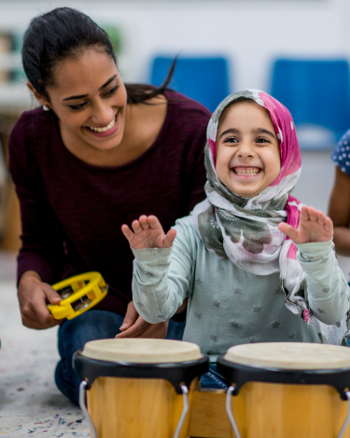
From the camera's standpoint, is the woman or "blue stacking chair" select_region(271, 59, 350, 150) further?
"blue stacking chair" select_region(271, 59, 350, 150)

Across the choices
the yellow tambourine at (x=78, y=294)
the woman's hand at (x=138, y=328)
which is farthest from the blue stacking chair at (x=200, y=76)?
the woman's hand at (x=138, y=328)

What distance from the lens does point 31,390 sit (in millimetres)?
1505

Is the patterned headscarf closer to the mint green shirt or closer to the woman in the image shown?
the mint green shirt

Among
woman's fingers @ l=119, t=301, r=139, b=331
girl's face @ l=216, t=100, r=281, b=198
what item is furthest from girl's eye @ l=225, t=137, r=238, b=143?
woman's fingers @ l=119, t=301, r=139, b=331

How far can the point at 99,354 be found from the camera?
2.88 ft

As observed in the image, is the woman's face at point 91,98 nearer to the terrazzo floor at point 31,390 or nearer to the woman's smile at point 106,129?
the woman's smile at point 106,129

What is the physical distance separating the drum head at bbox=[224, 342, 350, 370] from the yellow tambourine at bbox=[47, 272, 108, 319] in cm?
55

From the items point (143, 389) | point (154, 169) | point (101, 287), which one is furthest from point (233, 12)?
point (143, 389)

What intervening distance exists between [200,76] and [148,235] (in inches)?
97.1

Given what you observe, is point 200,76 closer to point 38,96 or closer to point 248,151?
point 38,96

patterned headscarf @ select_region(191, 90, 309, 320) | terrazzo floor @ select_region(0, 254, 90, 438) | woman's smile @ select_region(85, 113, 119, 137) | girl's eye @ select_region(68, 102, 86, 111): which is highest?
girl's eye @ select_region(68, 102, 86, 111)

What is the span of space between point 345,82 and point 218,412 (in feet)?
8.83

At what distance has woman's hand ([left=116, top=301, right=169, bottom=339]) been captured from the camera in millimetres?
1195

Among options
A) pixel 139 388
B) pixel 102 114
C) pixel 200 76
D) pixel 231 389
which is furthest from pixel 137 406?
pixel 200 76
